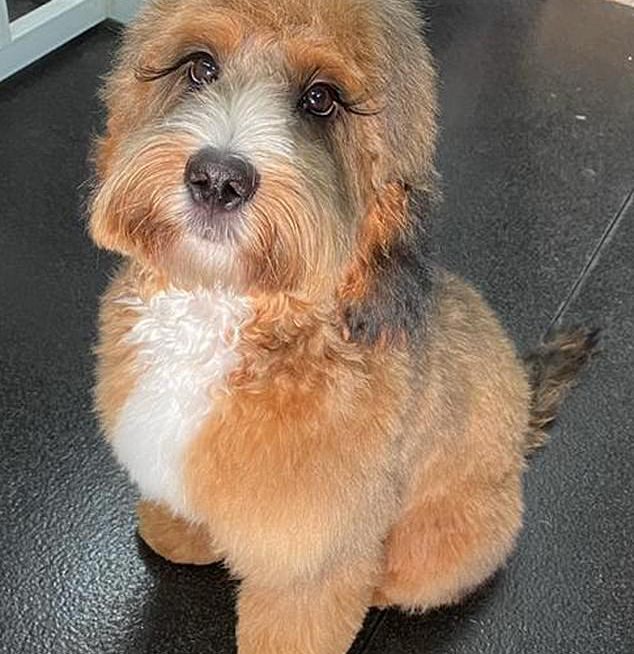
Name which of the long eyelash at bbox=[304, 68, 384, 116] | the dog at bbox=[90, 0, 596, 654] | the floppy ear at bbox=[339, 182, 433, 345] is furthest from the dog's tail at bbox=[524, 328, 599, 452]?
the long eyelash at bbox=[304, 68, 384, 116]

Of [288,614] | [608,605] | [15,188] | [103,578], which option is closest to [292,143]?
[288,614]

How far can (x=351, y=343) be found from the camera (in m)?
1.25

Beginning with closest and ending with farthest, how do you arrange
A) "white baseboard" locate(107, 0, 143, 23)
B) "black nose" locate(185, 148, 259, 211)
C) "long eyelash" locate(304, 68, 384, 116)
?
1. "black nose" locate(185, 148, 259, 211)
2. "long eyelash" locate(304, 68, 384, 116)
3. "white baseboard" locate(107, 0, 143, 23)

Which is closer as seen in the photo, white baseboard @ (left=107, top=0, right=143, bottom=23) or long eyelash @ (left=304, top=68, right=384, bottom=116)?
long eyelash @ (left=304, top=68, right=384, bottom=116)

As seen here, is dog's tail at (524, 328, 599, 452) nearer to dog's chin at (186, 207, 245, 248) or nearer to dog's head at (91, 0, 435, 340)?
dog's head at (91, 0, 435, 340)

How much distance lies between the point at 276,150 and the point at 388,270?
213mm

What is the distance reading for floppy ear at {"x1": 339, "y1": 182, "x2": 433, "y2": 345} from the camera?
118 centimetres

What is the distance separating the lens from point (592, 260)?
2.20 metres

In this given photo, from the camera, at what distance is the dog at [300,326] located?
107 cm

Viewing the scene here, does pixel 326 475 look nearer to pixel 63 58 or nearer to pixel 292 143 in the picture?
pixel 292 143

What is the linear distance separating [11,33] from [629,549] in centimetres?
152

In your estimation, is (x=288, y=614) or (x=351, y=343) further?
(x=288, y=614)

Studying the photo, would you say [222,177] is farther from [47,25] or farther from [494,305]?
[47,25]

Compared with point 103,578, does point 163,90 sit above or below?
above
